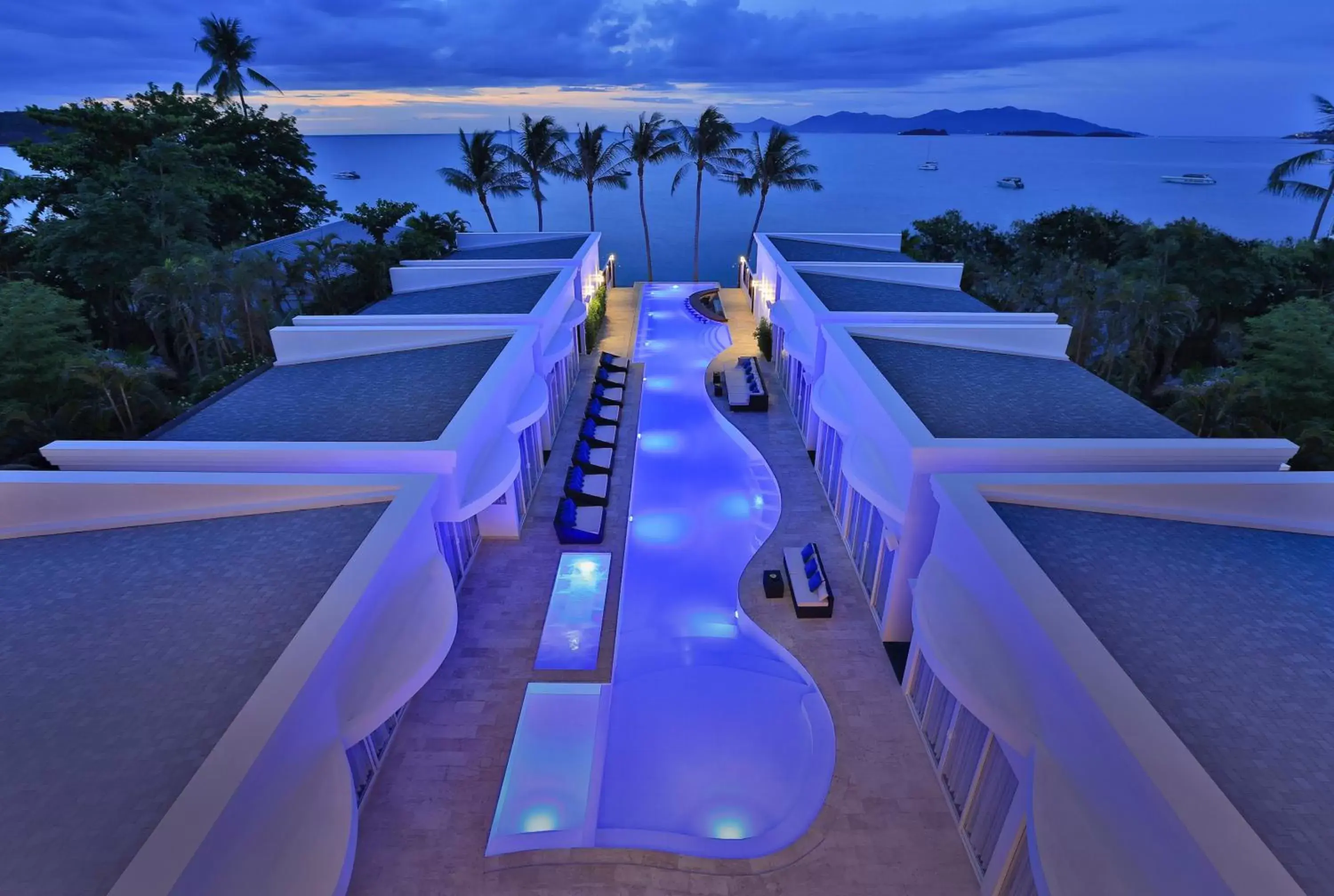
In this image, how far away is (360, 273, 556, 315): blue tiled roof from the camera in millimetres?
21609

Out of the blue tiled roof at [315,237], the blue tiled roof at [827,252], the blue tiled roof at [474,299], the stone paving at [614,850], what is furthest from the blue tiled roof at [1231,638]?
the blue tiled roof at [315,237]

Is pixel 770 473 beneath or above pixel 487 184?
beneath

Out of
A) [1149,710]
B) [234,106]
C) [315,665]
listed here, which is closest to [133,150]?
[234,106]

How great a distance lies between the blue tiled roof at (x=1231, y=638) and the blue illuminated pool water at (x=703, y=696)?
4.82 metres

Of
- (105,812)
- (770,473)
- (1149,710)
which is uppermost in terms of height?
(1149,710)

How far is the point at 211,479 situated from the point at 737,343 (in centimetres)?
2446

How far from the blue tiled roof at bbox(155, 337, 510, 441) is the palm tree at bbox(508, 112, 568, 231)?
78.4ft

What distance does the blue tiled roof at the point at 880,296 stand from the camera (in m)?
21.9

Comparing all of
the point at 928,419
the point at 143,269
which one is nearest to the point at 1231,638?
the point at 928,419

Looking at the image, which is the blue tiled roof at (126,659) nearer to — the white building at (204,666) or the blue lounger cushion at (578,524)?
the white building at (204,666)

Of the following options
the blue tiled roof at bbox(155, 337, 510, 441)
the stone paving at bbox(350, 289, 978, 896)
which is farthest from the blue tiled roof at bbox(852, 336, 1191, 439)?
the blue tiled roof at bbox(155, 337, 510, 441)

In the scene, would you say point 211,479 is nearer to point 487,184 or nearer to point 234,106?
point 487,184

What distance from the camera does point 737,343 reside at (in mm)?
31625

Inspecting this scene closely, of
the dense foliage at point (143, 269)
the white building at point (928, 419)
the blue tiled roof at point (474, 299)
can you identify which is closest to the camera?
the white building at point (928, 419)
